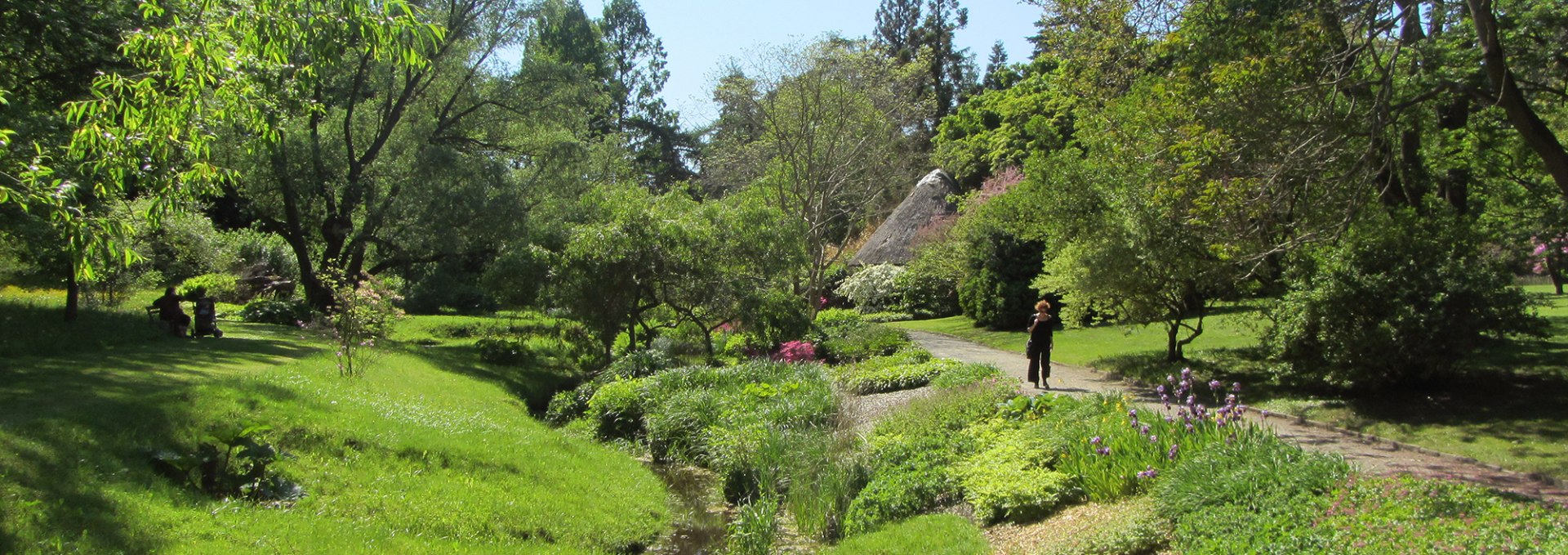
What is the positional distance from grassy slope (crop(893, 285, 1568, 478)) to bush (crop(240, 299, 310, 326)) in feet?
66.8

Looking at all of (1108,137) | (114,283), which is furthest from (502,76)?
(1108,137)

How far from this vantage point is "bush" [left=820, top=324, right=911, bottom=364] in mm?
22625

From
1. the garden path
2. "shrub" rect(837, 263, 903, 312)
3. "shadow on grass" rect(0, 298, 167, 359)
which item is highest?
"shrub" rect(837, 263, 903, 312)

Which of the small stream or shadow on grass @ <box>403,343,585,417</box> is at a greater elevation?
shadow on grass @ <box>403,343,585,417</box>

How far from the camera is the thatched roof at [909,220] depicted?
1654 inches

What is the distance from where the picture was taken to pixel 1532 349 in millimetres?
15859

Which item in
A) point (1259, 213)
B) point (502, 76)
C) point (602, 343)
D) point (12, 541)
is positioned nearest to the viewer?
point (12, 541)

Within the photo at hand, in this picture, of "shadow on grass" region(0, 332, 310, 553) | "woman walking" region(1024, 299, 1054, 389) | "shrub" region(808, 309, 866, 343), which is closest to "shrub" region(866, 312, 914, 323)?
"shrub" region(808, 309, 866, 343)

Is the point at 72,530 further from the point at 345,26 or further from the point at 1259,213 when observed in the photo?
the point at 1259,213

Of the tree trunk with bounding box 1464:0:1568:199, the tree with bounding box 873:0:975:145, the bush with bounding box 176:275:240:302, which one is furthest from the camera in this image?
the tree with bounding box 873:0:975:145

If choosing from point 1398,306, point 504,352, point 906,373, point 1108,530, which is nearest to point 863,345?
point 906,373

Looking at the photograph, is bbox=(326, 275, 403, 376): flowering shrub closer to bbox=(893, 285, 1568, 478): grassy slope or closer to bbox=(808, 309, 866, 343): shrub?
bbox=(808, 309, 866, 343): shrub

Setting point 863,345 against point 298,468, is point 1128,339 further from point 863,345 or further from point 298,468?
point 298,468

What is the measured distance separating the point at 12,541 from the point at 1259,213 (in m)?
14.1
